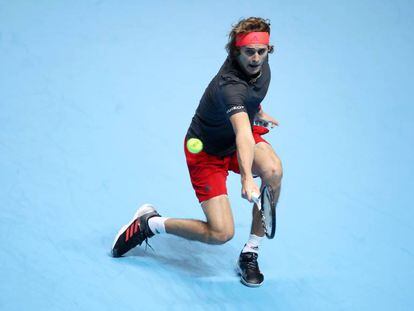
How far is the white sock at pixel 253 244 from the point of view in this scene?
151 inches

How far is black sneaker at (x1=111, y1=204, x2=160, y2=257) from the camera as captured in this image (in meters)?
3.83

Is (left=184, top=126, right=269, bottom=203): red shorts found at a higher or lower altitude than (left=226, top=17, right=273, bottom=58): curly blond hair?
lower

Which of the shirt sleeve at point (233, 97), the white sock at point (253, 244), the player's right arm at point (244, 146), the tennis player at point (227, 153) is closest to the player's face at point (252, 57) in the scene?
the tennis player at point (227, 153)

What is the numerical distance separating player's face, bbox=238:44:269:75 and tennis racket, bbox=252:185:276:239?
700 millimetres

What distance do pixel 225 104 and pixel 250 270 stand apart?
997 millimetres

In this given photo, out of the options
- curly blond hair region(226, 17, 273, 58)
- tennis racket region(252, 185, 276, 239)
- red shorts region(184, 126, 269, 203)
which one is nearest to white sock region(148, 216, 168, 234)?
red shorts region(184, 126, 269, 203)

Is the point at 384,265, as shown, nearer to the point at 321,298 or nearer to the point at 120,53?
the point at 321,298

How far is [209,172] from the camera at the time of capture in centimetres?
377

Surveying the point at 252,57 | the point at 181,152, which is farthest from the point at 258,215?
the point at 181,152

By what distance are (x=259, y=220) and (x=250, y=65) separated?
0.90m

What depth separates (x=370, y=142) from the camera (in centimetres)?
529

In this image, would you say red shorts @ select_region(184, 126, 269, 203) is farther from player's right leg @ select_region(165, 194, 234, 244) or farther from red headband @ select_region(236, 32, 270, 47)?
red headband @ select_region(236, 32, 270, 47)

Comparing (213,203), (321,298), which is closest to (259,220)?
(213,203)

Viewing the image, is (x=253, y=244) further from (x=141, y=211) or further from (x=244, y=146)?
(x=244, y=146)
